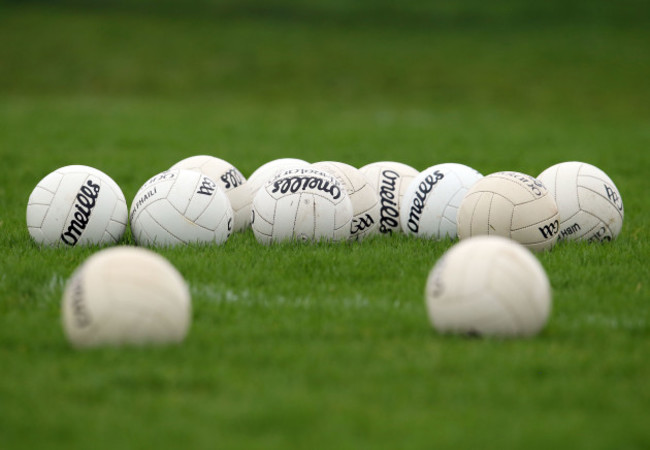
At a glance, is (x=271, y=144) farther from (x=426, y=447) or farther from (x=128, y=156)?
(x=426, y=447)

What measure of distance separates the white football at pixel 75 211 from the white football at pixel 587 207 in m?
4.79

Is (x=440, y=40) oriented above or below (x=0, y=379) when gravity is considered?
above

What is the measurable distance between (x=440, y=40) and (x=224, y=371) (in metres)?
39.8

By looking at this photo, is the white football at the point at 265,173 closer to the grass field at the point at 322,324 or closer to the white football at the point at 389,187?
the white football at the point at 389,187

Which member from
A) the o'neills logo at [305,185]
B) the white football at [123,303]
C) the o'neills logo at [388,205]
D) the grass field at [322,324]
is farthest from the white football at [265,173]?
the white football at [123,303]

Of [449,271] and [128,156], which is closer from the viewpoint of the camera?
[449,271]

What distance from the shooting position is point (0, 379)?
565cm

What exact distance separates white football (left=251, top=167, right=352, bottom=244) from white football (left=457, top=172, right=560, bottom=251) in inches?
51.4

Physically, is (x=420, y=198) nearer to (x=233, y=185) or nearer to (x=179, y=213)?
(x=233, y=185)

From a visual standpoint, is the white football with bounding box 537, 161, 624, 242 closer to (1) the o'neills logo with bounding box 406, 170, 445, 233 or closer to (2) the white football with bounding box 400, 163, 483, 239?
(2) the white football with bounding box 400, 163, 483, 239

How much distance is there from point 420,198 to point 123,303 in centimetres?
492

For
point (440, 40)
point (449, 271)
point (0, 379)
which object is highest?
point (440, 40)

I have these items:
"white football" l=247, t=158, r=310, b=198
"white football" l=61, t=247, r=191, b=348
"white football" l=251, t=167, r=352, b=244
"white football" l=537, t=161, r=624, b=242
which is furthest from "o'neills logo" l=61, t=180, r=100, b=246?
"white football" l=537, t=161, r=624, b=242

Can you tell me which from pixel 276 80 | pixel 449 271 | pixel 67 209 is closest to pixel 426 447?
pixel 449 271
